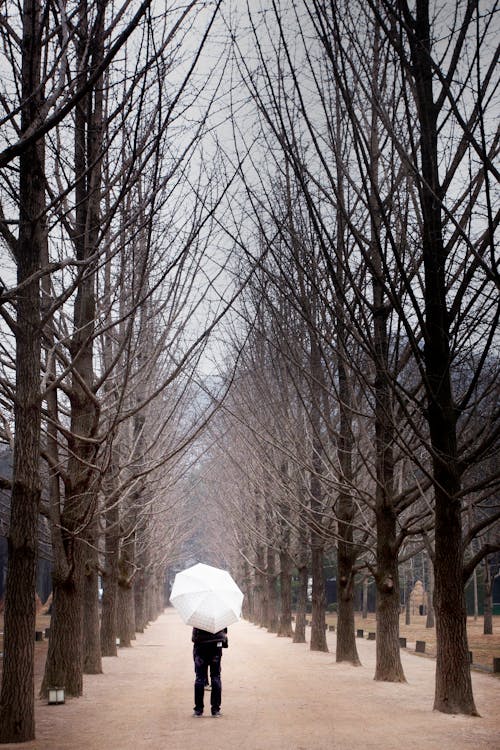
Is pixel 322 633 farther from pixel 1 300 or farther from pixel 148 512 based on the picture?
pixel 1 300

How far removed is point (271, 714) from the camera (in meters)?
11.6

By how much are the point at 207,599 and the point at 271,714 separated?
1871 millimetres

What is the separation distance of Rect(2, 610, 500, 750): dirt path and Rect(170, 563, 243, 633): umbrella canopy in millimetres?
1181

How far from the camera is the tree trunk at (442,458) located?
10609mm

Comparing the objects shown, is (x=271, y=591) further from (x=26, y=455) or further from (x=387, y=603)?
(x=26, y=455)

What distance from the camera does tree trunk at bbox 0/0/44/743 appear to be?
8875 millimetres

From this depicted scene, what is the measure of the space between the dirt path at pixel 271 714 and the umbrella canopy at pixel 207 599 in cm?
118

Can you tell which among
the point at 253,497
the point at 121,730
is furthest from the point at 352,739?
the point at 253,497

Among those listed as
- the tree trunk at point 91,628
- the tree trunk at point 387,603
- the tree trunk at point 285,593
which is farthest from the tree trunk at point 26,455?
the tree trunk at point 285,593

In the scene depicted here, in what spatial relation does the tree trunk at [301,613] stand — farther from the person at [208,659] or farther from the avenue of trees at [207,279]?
the person at [208,659]

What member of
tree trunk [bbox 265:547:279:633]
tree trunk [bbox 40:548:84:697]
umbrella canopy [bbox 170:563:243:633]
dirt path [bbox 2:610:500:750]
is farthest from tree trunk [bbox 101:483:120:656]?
tree trunk [bbox 265:547:279:633]

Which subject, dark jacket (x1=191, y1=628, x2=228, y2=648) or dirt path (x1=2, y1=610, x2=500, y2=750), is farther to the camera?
dark jacket (x1=191, y1=628, x2=228, y2=648)

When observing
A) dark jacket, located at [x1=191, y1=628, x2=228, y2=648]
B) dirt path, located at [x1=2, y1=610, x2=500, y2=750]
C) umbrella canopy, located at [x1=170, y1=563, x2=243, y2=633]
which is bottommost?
dirt path, located at [x1=2, y1=610, x2=500, y2=750]

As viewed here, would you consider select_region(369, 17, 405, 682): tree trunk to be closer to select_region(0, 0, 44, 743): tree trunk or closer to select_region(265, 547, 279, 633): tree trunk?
select_region(0, 0, 44, 743): tree trunk
